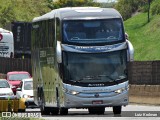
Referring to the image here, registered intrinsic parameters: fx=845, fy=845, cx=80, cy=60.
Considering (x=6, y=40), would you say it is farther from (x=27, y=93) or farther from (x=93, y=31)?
(x=93, y=31)

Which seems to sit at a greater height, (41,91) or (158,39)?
(41,91)

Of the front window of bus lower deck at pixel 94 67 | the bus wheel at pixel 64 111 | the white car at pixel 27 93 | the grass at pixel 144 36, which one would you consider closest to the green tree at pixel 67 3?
the grass at pixel 144 36

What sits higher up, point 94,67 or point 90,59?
point 90,59

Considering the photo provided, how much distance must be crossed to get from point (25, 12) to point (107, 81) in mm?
92045

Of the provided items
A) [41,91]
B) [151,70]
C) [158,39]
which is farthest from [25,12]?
[41,91]

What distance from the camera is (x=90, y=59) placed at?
95.1ft

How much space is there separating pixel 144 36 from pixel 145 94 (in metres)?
52.2

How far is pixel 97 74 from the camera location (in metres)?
28.9

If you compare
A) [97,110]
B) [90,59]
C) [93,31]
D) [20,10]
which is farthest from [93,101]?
[20,10]

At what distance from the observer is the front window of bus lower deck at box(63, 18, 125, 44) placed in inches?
1142

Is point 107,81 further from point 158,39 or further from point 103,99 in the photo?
point 158,39

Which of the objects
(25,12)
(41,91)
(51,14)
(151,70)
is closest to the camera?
(51,14)

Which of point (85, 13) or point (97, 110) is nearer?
point (85, 13)

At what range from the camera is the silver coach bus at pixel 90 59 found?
28750 millimetres
